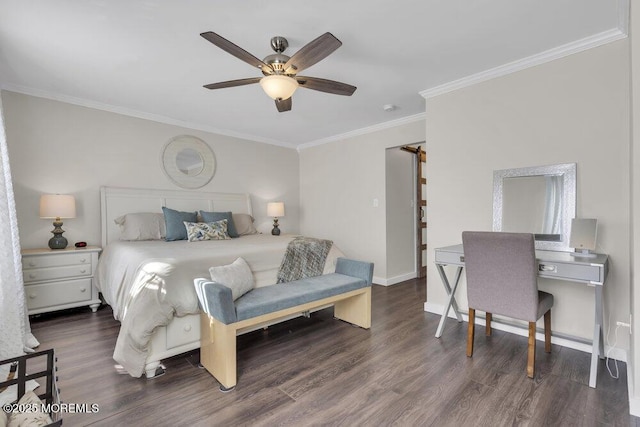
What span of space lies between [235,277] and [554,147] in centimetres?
277

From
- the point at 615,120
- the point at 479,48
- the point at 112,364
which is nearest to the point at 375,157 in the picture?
the point at 479,48

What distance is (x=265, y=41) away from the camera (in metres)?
2.29

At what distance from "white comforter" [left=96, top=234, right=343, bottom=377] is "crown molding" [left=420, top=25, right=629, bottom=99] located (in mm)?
2310

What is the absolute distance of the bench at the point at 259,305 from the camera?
191 cm

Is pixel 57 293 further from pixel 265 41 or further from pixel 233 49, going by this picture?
pixel 265 41

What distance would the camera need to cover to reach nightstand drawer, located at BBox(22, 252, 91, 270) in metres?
2.95

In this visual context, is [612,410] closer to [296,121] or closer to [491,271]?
[491,271]

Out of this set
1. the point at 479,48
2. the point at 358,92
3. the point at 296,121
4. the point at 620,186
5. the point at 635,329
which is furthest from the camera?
the point at 296,121

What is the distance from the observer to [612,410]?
1681mm

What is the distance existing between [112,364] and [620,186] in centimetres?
391

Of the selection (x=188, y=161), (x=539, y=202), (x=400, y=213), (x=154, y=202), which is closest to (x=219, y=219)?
(x=154, y=202)

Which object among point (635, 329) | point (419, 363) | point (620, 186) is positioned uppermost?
point (620, 186)

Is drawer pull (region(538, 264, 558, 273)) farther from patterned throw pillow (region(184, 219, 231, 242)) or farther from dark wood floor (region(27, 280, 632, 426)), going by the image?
patterned throw pillow (region(184, 219, 231, 242))

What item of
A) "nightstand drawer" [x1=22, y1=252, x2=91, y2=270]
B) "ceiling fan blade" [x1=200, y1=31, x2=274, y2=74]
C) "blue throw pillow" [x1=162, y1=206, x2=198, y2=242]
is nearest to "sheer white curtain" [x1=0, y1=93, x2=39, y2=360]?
"nightstand drawer" [x1=22, y1=252, x2=91, y2=270]
